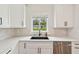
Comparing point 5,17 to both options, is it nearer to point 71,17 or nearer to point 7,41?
point 7,41

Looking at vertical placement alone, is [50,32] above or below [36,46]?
above

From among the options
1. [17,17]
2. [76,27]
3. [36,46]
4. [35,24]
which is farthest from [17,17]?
[76,27]

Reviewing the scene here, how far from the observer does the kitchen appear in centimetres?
100

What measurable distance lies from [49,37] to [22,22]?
0.29 meters

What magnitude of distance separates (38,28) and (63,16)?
0.27 metres

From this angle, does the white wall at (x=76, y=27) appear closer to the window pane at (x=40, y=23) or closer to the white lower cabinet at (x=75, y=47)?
the white lower cabinet at (x=75, y=47)

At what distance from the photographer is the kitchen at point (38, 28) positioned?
1.00 metres

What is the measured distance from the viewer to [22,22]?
104cm

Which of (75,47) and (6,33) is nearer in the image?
(75,47)

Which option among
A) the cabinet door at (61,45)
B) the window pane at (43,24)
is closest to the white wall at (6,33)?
the window pane at (43,24)

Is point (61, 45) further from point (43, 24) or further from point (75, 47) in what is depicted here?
point (43, 24)

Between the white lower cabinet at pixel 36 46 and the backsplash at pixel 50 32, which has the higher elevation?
the backsplash at pixel 50 32

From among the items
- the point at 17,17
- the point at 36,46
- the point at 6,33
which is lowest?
the point at 36,46

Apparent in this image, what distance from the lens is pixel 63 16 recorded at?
1.06 metres
